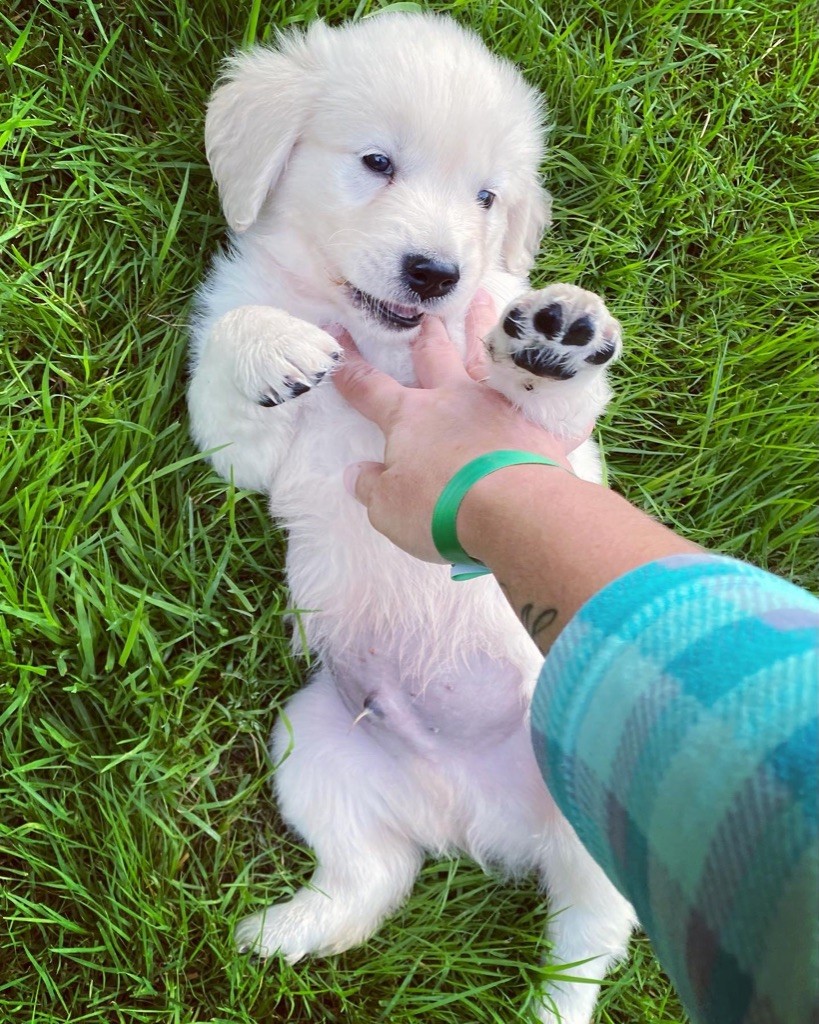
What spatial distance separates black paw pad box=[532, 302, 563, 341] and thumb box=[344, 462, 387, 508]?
1.55ft

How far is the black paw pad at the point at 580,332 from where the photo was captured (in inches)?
64.0

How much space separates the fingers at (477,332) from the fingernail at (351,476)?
16.3 inches

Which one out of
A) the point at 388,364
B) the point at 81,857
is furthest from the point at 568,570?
the point at 81,857

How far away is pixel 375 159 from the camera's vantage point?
6.36 feet

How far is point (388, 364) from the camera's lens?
2.13m

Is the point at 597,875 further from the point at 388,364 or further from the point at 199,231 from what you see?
the point at 199,231

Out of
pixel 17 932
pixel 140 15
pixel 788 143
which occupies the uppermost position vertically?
pixel 788 143

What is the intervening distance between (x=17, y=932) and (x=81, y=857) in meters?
0.26

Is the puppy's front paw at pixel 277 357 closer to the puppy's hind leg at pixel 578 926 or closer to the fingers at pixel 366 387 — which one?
the fingers at pixel 366 387

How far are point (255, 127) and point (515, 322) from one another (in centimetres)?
93

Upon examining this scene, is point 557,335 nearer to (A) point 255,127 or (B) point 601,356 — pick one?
(B) point 601,356

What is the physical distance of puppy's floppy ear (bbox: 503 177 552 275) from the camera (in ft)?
7.41

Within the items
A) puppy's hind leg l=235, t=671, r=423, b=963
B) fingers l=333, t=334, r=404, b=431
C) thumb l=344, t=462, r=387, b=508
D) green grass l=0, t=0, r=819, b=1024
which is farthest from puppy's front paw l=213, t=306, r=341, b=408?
puppy's hind leg l=235, t=671, r=423, b=963

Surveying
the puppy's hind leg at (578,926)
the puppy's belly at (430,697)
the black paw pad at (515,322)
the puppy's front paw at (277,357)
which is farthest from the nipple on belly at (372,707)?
the black paw pad at (515,322)
